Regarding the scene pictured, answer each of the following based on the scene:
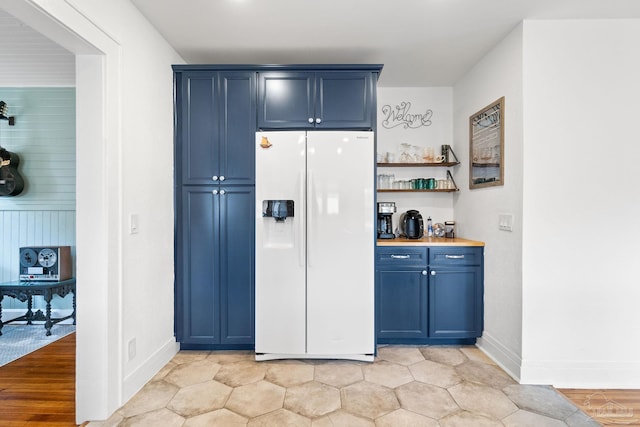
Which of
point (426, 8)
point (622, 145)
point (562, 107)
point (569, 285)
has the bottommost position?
point (569, 285)

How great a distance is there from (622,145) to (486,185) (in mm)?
873

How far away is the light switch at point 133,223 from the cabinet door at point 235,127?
29.0 inches

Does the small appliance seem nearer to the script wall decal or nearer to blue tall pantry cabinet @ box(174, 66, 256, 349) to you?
the script wall decal

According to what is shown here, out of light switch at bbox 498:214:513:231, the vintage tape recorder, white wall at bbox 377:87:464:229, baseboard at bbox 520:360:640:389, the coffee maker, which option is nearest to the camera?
baseboard at bbox 520:360:640:389

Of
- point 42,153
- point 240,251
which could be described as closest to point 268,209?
point 240,251

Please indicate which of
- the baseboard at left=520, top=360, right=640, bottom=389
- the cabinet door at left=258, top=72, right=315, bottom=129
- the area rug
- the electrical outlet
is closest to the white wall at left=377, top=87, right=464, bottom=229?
the cabinet door at left=258, top=72, right=315, bottom=129

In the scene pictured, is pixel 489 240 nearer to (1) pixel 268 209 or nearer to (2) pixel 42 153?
(1) pixel 268 209

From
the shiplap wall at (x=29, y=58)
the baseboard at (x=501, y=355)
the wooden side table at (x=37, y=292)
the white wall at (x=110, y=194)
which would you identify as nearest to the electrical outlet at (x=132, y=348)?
the white wall at (x=110, y=194)

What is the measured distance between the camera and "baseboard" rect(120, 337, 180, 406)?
1994 mm

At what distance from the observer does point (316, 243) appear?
248cm

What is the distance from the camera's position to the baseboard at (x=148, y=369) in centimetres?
199

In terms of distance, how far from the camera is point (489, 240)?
2666mm

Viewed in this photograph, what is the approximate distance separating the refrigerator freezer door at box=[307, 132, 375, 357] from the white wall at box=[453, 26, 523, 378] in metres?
1.01

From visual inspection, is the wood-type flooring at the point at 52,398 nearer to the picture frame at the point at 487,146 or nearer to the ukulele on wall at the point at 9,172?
the picture frame at the point at 487,146
